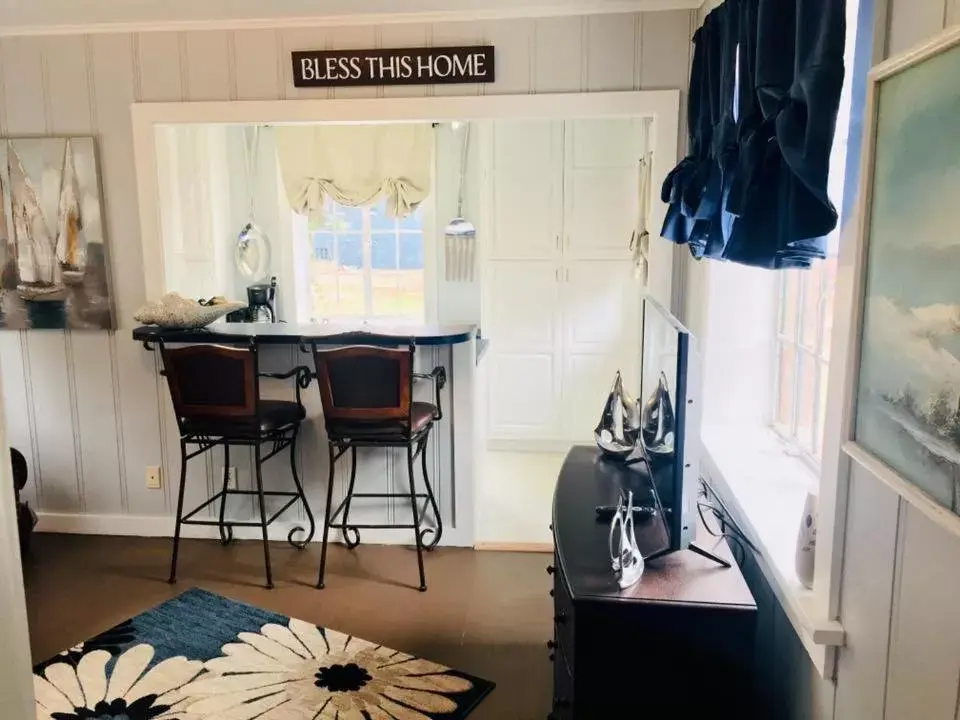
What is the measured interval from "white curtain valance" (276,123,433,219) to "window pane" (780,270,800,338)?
283 centimetres

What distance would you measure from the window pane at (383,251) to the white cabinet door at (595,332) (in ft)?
3.87

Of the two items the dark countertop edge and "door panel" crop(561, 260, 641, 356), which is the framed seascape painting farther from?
"door panel" crop(561, 260, 641, 356)

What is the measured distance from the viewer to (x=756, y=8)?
170cm

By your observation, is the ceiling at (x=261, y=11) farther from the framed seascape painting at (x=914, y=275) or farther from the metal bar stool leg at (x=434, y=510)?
the framed seascape painting at (x=914, y=275)

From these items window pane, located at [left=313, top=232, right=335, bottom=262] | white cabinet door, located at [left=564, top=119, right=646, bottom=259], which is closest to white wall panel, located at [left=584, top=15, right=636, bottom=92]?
white cabinet door, located at [left=564, top=119, right=646, bottom=259]

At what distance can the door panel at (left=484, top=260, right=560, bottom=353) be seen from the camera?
4.98 m

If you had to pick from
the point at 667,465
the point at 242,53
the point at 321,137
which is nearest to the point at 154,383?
the point at 242,53

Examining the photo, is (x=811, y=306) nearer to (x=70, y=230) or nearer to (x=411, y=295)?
(x=70, y=230)

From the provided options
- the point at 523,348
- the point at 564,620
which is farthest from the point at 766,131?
the point at 523,348

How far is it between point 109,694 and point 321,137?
348 cm

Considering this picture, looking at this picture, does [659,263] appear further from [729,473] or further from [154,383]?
[154,383]

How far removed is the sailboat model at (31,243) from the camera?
3463mm

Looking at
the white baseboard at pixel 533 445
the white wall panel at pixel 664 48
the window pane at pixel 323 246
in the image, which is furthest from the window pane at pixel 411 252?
the white wall panel at pixel 664 48

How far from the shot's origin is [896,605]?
1.21 m
